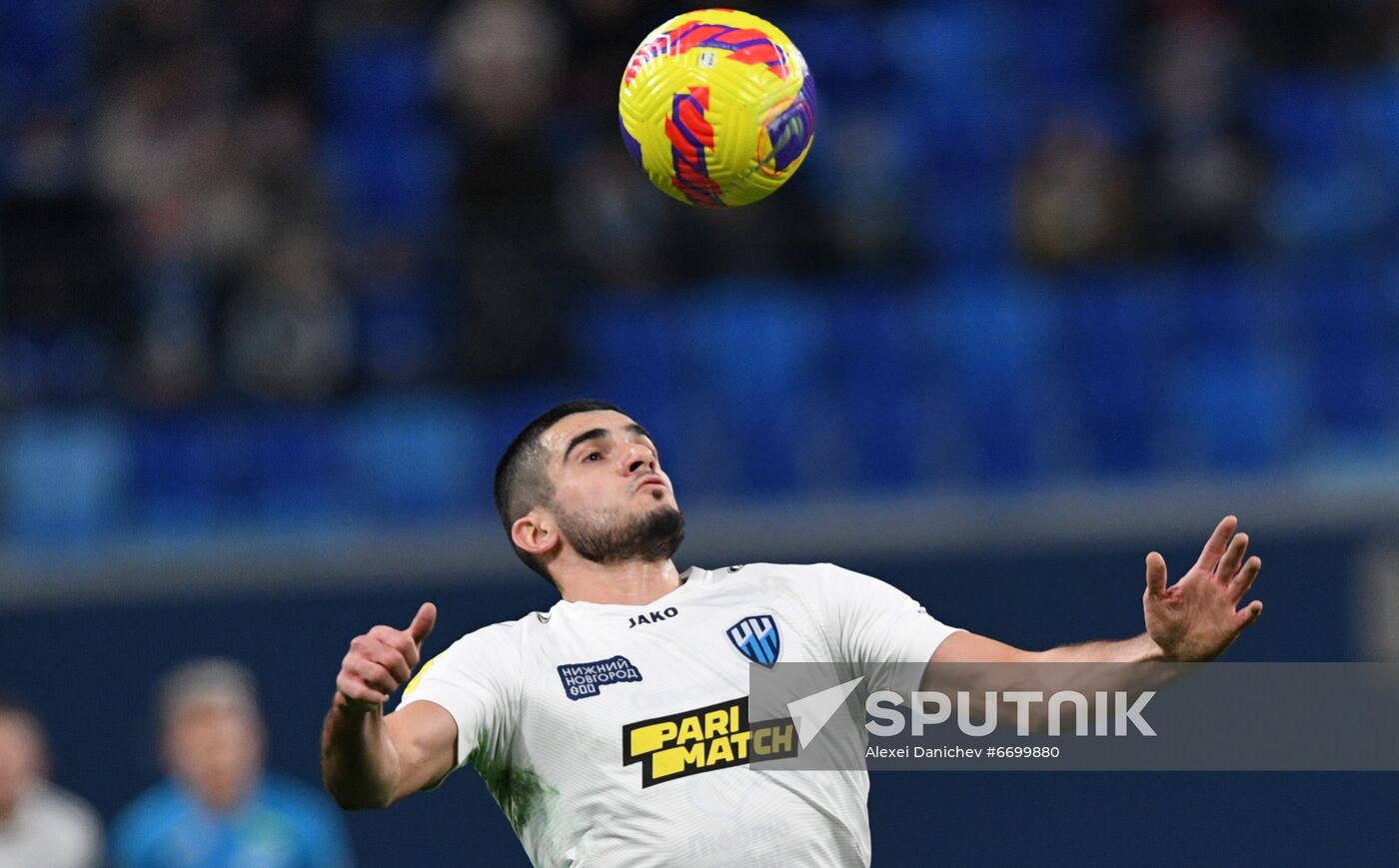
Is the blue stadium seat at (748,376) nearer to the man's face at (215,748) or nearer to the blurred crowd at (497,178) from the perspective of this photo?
the blurred crowd at (497,178)

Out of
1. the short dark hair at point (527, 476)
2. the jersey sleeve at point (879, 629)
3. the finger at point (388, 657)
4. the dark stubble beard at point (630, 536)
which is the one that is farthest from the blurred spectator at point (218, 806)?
the finger at point (388, 657)

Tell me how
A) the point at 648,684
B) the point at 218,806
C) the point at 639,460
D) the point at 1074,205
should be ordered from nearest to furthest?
the point at 648,684 < the point at 639,460 < the point at 218,806 < the point at 1074,205

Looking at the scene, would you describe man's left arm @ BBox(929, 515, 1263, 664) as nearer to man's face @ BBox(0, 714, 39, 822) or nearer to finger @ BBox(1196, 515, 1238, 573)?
finger @ BBox(1196, 515, 1238, 573)

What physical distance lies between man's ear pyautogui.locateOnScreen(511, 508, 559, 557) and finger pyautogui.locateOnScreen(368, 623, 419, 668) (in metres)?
1.13

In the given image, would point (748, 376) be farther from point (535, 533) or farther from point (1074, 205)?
point (535, 533)

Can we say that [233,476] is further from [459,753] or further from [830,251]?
[459,753]

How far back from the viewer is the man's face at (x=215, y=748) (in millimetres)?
8367

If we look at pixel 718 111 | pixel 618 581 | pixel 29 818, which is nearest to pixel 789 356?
pixel 29 818

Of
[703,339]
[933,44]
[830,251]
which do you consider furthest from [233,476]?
[933,44]

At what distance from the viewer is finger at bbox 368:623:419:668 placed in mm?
4348

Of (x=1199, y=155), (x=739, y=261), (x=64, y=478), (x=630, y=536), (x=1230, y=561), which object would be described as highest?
(x=1199, y=155)

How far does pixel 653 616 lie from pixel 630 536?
0.28m

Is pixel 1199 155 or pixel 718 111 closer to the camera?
pixel 718 111

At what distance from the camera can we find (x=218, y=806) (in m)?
8.55
